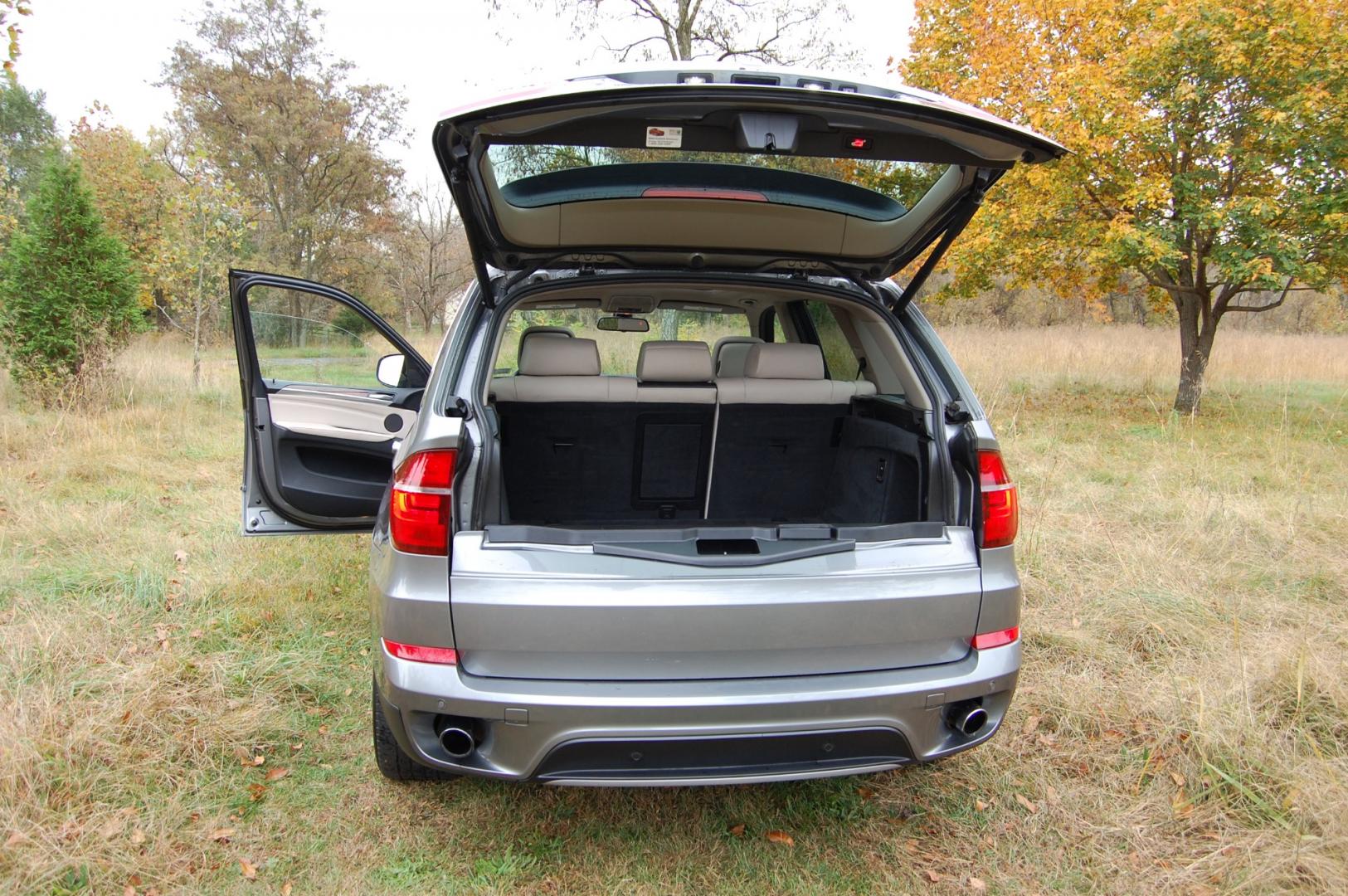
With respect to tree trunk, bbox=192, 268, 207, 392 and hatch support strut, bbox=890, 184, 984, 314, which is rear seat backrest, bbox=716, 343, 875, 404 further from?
tree trunk, bbox=192, 268, 207, 392

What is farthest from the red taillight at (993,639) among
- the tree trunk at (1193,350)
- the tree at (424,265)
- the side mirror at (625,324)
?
the tree at (424,265)

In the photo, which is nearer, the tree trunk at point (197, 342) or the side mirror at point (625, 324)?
the side mirror at point (625, 324)

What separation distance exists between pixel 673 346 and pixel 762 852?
1.81 metres

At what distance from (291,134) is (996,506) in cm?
2500

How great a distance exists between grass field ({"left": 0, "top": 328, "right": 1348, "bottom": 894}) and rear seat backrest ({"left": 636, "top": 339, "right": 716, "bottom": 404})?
1482 mm

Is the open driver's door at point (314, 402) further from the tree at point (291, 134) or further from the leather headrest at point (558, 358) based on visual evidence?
the tree at point (291, 134)

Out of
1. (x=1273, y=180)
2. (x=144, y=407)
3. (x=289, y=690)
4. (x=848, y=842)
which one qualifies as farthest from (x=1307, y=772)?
(x=144, y=407)

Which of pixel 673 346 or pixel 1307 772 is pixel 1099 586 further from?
pixel 673 346

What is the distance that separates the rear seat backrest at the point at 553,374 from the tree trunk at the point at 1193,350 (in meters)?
Result: 9.46

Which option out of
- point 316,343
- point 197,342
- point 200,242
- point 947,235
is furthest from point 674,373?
point 200,242

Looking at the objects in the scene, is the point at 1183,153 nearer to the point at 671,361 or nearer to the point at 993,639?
the point at 671,361

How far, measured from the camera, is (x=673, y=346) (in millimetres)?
2969

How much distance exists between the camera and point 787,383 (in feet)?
9.80

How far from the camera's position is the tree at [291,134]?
852 inches
